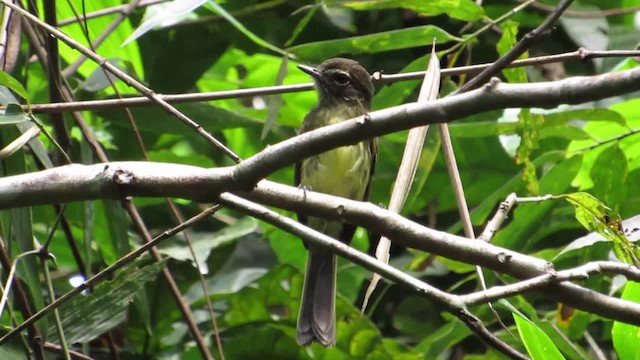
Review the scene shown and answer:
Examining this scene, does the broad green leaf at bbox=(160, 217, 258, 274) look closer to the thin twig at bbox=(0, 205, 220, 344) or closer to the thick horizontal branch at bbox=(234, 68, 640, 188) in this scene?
the thin twig at bbox=(0, 205, 220, 344)

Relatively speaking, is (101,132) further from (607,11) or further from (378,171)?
(607,11)

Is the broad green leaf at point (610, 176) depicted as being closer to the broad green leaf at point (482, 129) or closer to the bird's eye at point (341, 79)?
the broad green leaf at point (482, 129)

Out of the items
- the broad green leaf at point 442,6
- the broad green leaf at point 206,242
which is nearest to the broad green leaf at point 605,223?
the broad green leaf at point 442,6

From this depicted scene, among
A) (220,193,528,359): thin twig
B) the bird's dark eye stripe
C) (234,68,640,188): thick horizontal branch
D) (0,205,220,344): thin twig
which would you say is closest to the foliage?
the bird's dark eye stripe

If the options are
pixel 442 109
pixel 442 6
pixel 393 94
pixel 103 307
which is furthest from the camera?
pixel 393 94

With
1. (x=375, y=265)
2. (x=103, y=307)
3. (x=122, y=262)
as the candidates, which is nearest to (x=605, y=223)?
(x=375, y=265)

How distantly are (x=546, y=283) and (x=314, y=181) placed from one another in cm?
204

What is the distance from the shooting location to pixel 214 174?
1.71 m

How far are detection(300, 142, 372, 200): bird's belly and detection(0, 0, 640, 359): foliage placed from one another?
0.34ft

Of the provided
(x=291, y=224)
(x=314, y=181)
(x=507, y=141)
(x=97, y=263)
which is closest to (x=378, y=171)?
(x=314, y=181)

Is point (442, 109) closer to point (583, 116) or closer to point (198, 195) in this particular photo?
point (198, 195)

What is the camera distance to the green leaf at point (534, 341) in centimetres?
189

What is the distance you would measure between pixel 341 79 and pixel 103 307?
1349mm

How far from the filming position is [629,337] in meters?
2.00
